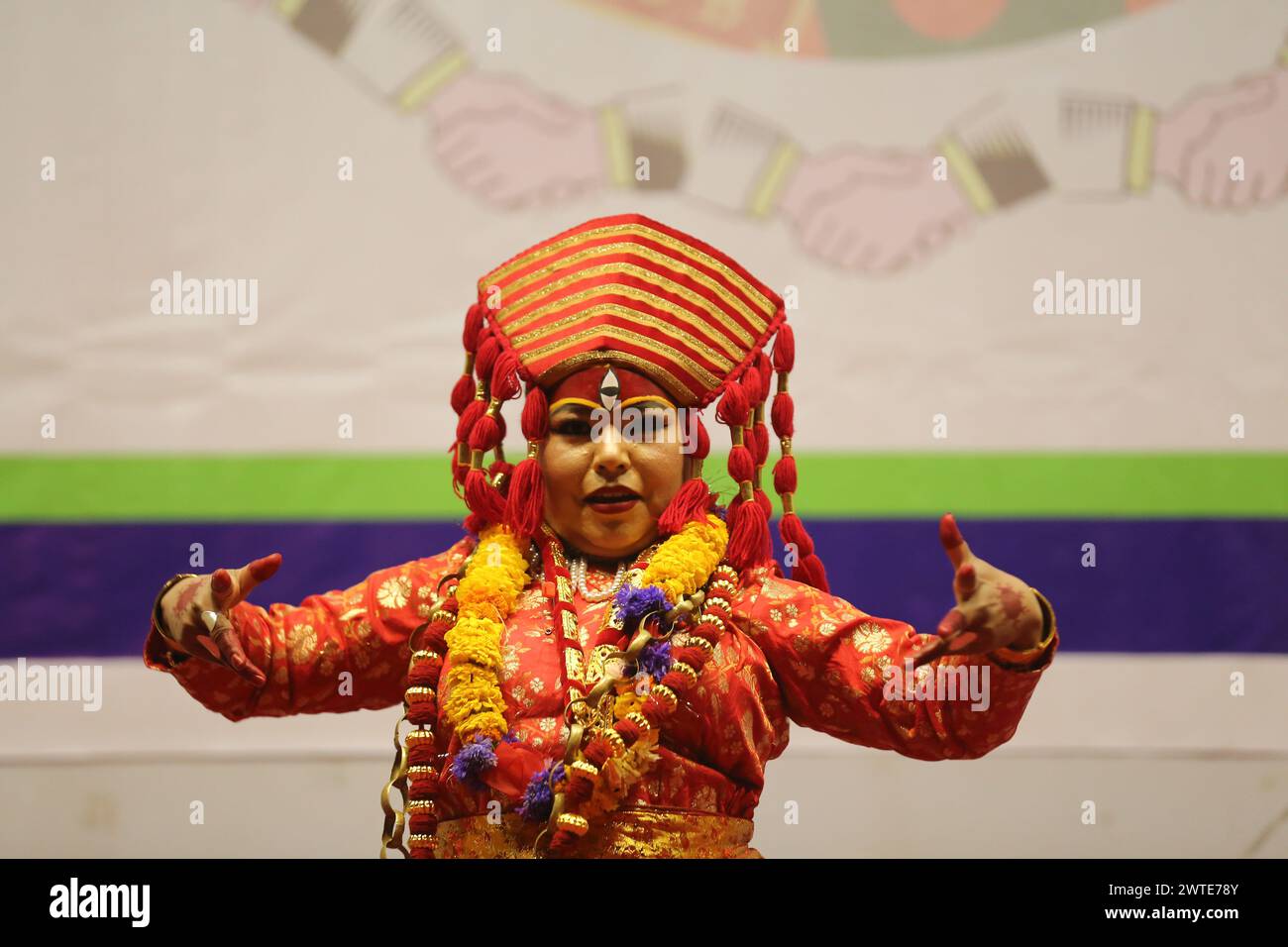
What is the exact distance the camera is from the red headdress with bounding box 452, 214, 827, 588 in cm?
235

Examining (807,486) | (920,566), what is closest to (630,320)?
(807,486)

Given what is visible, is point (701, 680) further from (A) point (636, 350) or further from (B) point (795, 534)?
(A) point (636, 350)

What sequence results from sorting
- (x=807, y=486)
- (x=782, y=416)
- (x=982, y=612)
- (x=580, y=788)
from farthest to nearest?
(x=807, y=486), (x=782, y=416), (x=580, y=788), (x=982, y=612)

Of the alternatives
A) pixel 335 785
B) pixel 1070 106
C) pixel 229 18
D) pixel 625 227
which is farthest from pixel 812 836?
pixel 229 18

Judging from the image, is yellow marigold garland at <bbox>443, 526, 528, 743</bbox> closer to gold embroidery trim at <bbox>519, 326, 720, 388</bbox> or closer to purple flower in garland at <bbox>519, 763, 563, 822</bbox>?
purple flower in garland at <bbox>519, 763, 563, 822</bbox>

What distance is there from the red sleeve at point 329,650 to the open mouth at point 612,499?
259mm

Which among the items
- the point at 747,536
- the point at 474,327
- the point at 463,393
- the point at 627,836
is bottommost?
the point at 627,836

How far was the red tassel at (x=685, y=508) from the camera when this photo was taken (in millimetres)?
2330

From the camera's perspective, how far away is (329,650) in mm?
2354

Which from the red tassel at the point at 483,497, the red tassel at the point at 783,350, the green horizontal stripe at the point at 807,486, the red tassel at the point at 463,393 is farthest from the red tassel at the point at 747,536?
the green horizontal stripe at the point at 807,486

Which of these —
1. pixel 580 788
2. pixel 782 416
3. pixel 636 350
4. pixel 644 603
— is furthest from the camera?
pixel 782 416

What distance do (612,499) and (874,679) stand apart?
0.47 m

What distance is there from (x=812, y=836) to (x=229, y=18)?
82.1 inches

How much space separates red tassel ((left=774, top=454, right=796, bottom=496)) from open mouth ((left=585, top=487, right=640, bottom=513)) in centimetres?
24
